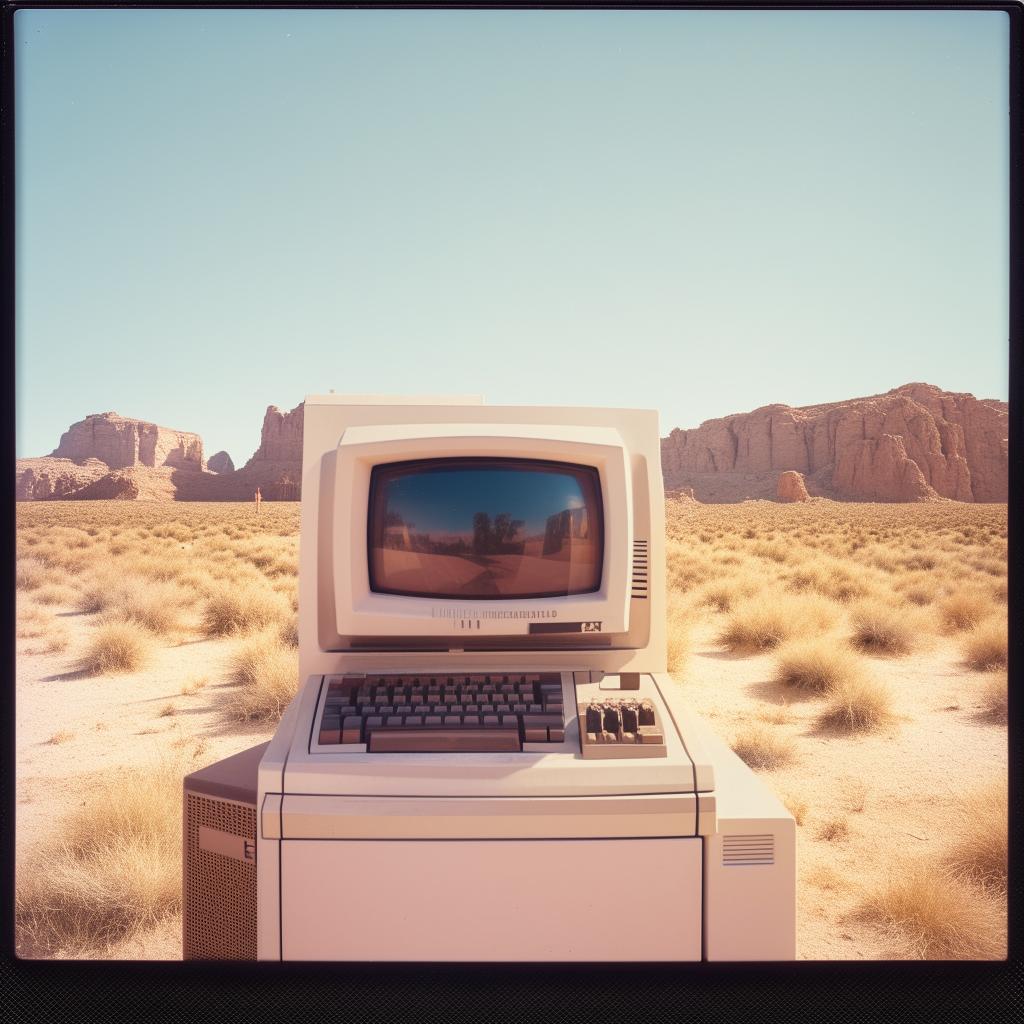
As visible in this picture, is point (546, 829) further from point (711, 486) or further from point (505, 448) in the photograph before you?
point (711, 486)

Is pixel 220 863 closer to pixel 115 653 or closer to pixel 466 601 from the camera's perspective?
pixel 466 601

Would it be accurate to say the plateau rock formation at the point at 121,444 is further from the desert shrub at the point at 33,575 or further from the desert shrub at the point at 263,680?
the desert shrub at the point at 263,680

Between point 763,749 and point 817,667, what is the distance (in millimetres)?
1441

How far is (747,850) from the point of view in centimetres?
158

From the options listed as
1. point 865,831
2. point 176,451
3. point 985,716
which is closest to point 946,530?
point 985,716

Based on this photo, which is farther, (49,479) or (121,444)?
(121,444)

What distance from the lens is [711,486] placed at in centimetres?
5044

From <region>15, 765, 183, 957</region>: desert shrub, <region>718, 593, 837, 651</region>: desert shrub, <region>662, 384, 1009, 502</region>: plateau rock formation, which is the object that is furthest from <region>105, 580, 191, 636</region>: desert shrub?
<region>662, 384, 1009, 502</region>: plateau rock formation

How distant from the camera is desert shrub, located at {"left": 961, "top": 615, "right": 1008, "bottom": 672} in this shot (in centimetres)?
615

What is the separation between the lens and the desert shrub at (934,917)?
8.97 feet

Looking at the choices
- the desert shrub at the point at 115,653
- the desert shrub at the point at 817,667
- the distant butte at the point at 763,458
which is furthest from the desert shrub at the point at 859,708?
the distant butte at the point at 763,458

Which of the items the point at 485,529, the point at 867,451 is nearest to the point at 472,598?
the point at 485,529

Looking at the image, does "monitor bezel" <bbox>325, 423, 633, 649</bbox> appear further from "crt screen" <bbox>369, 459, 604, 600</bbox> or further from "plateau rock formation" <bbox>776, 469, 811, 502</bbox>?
"plateau rock formation" <bbox>776, 469, 811, 502</bbox>

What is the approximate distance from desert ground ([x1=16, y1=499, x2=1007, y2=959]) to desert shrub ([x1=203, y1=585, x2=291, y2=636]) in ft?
0.08
